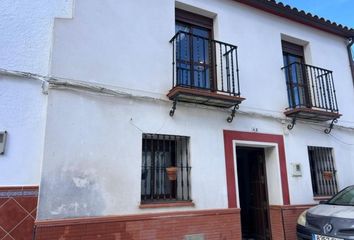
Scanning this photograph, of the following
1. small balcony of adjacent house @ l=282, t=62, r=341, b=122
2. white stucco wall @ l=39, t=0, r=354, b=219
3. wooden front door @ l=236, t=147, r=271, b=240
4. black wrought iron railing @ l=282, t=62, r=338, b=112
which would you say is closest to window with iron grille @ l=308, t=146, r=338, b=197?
white stucco wall @ l=39, t=0, r=354, b=219

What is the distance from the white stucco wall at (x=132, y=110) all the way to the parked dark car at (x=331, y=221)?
4.11 ft

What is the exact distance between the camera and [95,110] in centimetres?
488

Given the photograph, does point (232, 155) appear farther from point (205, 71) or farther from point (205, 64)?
point (205, 64)

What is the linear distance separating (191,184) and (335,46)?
22.0 ft

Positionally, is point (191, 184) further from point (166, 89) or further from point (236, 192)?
point (166, 89)

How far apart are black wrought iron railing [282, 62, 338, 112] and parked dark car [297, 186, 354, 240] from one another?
2693 millimetres

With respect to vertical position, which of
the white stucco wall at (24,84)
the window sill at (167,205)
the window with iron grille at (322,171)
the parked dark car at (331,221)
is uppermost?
the white stucco wall at (24,84)

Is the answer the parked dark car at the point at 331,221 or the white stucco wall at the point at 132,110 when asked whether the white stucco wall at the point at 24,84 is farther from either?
the parked dark car at the point at 331,221

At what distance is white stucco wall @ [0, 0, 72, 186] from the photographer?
14.0 feet

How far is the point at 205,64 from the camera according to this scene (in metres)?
6.32

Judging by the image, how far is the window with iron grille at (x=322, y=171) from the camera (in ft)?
24.2

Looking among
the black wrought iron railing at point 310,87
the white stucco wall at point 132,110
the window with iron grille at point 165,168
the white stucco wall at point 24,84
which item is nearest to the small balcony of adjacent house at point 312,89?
the black wrought iron railing at point 310,87

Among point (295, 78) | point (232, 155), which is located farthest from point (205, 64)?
point (295, 78)

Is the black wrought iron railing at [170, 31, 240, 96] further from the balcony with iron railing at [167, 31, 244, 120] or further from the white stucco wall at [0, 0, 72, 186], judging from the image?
the white stucco wall at [0, 0, 72, 186]
